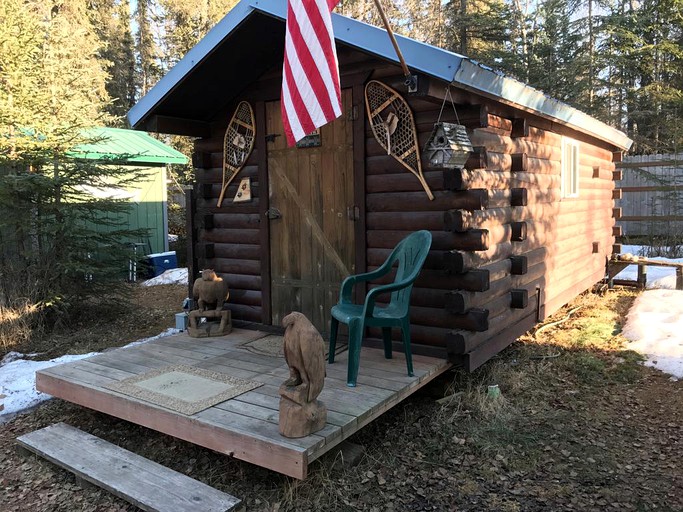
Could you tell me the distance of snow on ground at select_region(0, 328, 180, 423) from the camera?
4590mm

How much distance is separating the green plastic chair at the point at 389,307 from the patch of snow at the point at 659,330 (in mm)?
2605

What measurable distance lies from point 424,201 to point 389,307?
35.1 inches

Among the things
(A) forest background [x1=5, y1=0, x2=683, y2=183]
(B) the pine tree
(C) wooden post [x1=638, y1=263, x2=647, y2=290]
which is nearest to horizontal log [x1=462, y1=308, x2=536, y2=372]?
(C) wooden post [x1=638, y1=263, x2=647, y2=290]

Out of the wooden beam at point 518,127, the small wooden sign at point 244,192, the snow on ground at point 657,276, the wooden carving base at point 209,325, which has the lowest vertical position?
the snow on ground at point 657,276

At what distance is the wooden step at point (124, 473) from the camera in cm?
286

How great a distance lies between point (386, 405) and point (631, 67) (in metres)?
16.8

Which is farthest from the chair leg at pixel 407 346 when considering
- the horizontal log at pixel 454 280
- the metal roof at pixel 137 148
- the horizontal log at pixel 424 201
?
the metal roof at pixel 137 148

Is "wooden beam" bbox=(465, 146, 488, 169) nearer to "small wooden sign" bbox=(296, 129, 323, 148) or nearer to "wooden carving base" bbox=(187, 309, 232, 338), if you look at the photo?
"small wooden sign" bbox=(296, 129, 323, 148)

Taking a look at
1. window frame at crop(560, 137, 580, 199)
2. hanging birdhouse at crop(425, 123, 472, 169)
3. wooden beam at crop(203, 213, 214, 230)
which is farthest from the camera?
window frame at crop(560, 137, 580, 199)

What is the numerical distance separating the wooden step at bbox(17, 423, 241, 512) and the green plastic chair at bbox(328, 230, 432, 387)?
3.83 feet

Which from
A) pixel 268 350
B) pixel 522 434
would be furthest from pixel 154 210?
pixel 522 434

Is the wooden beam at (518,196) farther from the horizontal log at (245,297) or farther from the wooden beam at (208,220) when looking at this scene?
the wooden beam at (208,220)

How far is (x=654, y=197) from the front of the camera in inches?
472

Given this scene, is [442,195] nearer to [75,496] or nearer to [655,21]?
[75,496]
